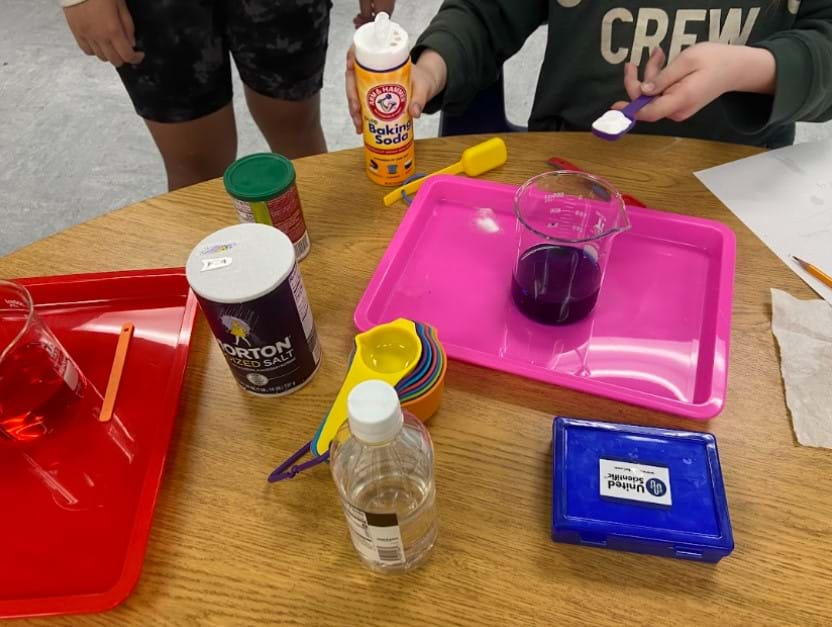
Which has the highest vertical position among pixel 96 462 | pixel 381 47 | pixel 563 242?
pixel 381 47

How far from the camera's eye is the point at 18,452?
0.57 metres

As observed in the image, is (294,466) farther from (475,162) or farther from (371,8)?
(371,8)

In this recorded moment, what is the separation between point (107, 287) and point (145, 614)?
35 cm

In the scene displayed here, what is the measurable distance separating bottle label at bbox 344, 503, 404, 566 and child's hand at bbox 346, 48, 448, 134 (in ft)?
1.55

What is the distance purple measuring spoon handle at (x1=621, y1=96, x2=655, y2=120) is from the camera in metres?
0.74

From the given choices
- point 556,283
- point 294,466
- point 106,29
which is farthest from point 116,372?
point 106,29

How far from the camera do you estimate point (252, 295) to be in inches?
18.6

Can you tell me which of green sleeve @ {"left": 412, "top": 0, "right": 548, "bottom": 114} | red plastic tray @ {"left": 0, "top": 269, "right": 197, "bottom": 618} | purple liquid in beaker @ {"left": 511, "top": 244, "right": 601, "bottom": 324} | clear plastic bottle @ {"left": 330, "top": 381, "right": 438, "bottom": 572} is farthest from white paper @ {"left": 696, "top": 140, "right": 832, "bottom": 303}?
red plastic tray @ {"left": 0, "top": 269, "right": 197, "bottom": 618}

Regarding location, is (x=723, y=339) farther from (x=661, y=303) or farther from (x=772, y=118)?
(x=772, y=118)

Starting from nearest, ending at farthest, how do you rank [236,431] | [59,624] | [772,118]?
1. [59,624]
2. [236,431]
3. [772,118]

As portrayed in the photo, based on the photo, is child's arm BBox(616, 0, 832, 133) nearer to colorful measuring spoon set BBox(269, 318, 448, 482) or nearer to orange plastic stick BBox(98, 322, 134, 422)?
colorful measuring spoon set BBox(269, 318, 448, 482)

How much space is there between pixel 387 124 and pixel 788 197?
47 cm

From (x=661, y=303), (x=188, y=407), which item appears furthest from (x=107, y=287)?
(x=661, y=303)

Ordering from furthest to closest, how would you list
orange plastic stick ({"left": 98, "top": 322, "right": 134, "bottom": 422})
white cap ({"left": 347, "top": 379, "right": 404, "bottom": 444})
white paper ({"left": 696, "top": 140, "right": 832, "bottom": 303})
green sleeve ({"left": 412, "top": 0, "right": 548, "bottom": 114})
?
green sleeve ({"left": 412, "top": 0, "right": 548, "bottom": 114}), white paper ({"left": 696, "top": 140, "right": 832, "bottom": 303}), orange plastic stick ({"left": 98, "top": 322, "right": 134, "bottom": 422}), white cap ({"left": 347, "top": 379, "right": 404, "bottom": 444})
